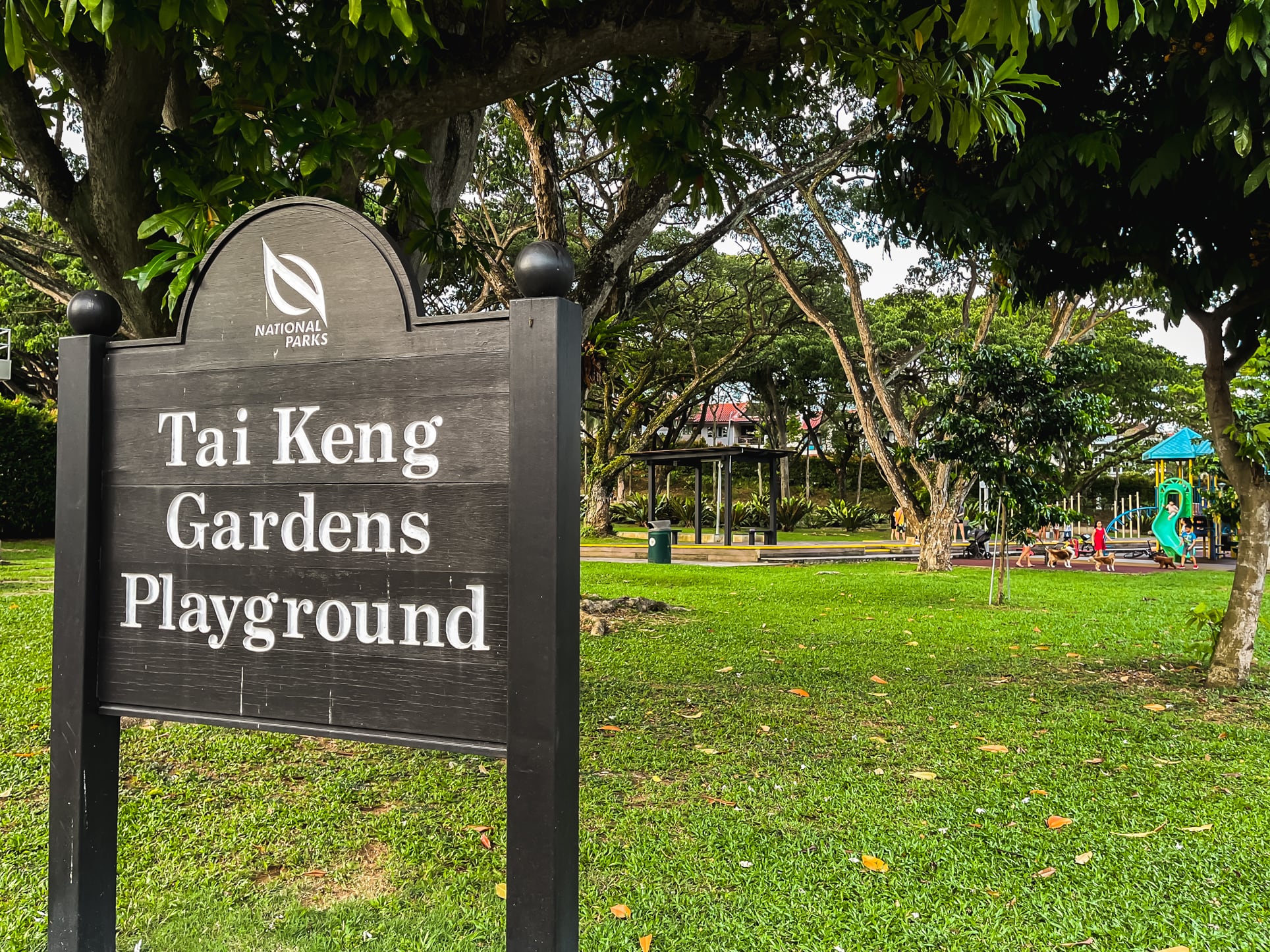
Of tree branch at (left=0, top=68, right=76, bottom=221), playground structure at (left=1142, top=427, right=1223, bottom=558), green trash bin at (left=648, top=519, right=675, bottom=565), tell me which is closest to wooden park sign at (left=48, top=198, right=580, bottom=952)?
tree branch at (left=0, top=68, right=76, bottom=221)

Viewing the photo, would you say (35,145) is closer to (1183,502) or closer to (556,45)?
(556,45)

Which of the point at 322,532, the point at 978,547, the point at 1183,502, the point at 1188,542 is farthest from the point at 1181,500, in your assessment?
the point at 322,532

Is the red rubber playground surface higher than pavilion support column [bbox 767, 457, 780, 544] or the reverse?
the reverse

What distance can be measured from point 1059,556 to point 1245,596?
39.5 feet

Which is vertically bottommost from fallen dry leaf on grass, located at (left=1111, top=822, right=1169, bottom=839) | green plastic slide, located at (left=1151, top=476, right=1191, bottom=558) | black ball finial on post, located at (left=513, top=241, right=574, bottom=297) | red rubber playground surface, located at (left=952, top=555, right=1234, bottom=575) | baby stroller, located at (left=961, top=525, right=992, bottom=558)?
red rubber playground surface, located at (left=952, top=555, right=1234, bottom=575)

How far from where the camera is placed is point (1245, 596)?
557cm

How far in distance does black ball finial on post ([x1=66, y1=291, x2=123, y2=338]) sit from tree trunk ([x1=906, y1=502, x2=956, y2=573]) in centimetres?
1490

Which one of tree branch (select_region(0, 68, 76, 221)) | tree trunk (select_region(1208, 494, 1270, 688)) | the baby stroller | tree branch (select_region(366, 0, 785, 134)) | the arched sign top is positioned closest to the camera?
the arched sign top

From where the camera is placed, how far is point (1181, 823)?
3305mm

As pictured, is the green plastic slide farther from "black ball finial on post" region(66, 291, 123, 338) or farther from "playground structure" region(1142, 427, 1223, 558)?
"black ball finial on post" region(66, 291, 123, 338)

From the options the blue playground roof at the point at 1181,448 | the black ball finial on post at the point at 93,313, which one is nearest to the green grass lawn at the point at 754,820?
the black ball finial on post at the point at 93,313

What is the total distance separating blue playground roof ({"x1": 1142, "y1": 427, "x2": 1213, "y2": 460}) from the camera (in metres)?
18.8

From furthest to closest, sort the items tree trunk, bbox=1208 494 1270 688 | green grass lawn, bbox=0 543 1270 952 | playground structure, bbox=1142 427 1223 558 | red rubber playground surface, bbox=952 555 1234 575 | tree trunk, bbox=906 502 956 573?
playground structure, bbox=1142 427 1223 558 < red rubber playground surface, bbox=952 555 1234 575 < tree trunk, bbox=906 502 956 573 < tree trunk, bbox=1208 494 1270 688 < green grass lawn, bbox=0 543 1270 952

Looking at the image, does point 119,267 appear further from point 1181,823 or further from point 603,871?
point 1181,823
